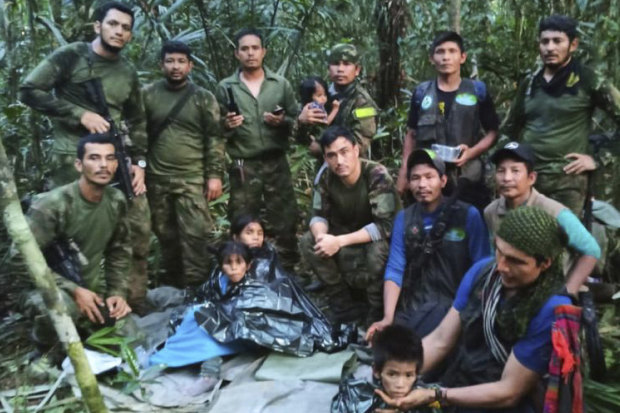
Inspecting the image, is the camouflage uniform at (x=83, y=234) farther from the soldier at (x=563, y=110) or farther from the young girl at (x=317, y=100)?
the soldier at (x=563, y=110)

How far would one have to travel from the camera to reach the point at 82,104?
5.02 metres

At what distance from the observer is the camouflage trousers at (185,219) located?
5528 millimetres

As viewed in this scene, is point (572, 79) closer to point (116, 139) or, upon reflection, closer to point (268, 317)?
point (268, 317)

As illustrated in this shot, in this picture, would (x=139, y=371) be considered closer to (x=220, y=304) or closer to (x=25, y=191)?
(x=220, y=304)

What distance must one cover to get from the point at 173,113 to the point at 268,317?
6.59 feet

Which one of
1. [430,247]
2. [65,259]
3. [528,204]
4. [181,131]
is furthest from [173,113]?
[528,204]

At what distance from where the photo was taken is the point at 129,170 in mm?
5070

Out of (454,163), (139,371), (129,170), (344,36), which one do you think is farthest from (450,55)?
(344,36)

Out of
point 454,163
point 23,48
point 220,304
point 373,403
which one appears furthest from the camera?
point 23,48

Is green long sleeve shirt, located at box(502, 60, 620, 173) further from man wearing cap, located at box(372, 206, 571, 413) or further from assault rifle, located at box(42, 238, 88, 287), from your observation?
assault rifle, located at box(42, 238, 88, 287)

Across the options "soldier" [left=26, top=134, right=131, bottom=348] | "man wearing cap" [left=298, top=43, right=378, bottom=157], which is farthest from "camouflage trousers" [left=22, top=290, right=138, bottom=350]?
"man wearing cap" [left=298, top=43, right=378, bottom=157]

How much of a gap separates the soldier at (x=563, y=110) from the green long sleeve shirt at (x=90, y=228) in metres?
2.91

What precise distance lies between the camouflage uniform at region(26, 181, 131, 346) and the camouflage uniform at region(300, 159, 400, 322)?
1.33 metres

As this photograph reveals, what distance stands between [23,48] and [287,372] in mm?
4219
